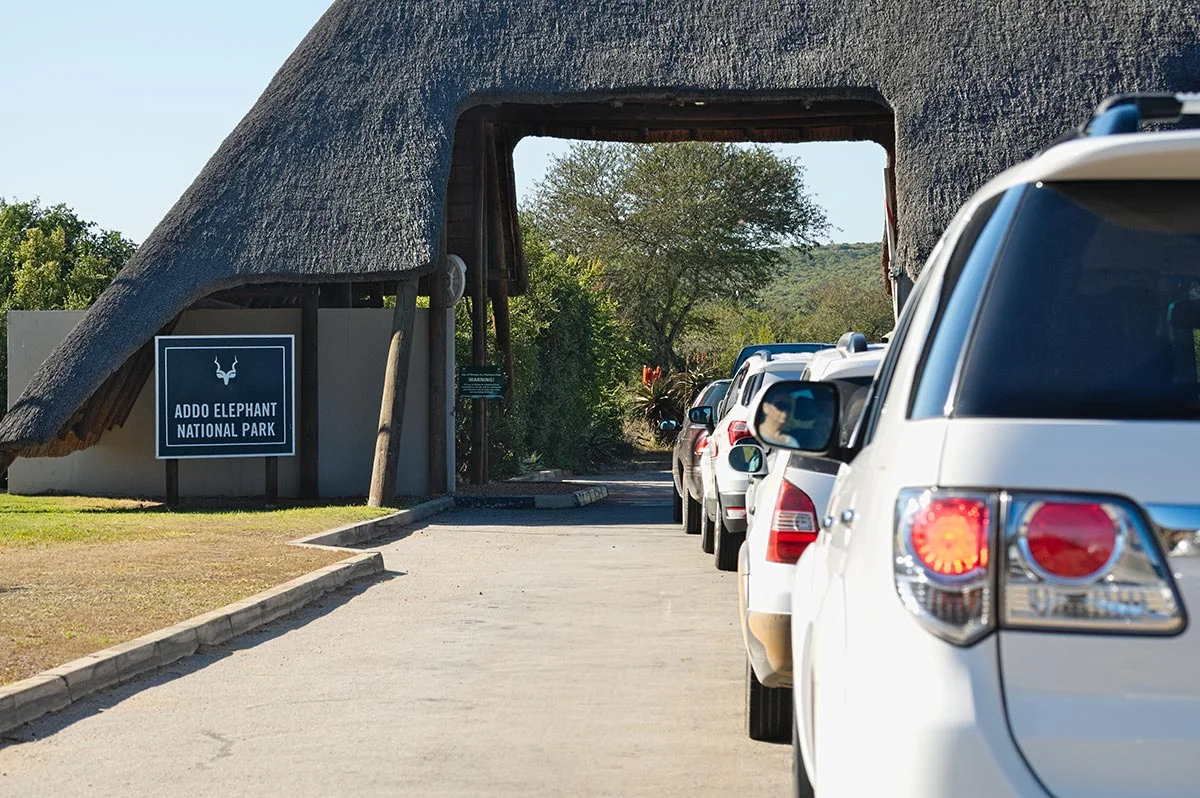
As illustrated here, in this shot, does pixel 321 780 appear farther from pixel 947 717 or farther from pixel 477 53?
pixel 477 53

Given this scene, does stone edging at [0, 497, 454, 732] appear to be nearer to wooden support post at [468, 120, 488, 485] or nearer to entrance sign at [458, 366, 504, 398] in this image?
entrance sign at [458, 366, 504, 398]

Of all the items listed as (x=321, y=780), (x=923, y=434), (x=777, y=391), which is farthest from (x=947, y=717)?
(x=321, y=780)

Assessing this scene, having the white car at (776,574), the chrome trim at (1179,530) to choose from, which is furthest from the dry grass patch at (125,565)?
the chrome trim at (1179,530)

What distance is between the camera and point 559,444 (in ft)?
116

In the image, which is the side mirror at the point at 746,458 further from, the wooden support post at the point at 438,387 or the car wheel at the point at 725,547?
the wooden support post at the point at 438,387

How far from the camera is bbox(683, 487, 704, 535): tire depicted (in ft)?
61.0

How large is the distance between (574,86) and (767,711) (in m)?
16.7

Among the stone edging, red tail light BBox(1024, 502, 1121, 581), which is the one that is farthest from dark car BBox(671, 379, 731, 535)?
red tail light BBox(1024, 502, 1121, 581)

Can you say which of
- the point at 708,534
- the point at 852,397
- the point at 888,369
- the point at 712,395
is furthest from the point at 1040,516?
the point at 712,395

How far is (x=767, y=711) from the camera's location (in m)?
6.95

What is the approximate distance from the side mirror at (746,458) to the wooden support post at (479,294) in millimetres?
13655

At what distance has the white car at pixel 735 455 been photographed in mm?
12750

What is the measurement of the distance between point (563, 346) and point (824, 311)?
165ft

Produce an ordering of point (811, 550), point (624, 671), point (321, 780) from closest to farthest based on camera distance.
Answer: point (811, 550) → point (321, 780) → point (624, 671)
